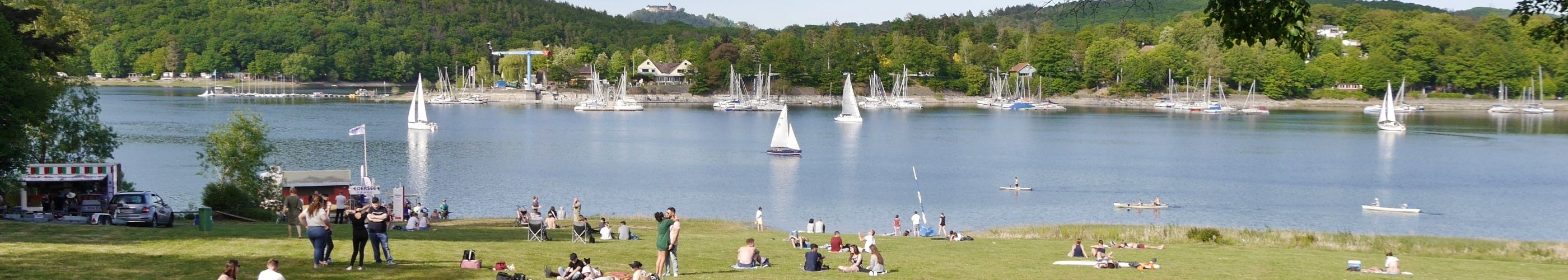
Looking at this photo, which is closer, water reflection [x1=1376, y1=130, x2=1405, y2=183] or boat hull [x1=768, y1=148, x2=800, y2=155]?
water reflection [x1=1376, y1=130, x2=1405, y2=183]

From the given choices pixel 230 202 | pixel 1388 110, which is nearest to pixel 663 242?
pixel 230 202

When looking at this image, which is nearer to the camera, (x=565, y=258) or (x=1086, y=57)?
(x=565, y=258)

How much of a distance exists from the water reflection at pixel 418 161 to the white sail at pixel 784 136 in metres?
17.9

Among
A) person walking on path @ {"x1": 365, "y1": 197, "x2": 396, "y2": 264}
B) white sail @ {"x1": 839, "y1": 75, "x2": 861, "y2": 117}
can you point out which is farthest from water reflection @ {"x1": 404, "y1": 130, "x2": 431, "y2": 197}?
white sail @ {"x1": 839, "y1": 75, "x2": 861, "y2": 117}

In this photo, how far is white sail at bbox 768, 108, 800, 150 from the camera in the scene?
219 ft

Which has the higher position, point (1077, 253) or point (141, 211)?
point (141, 211)

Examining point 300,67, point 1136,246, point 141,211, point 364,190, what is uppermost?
point 300,67

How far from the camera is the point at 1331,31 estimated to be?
172500mm

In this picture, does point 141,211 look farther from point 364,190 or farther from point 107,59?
point 107,59

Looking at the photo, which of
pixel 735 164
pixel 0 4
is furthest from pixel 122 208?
pixel 735 164

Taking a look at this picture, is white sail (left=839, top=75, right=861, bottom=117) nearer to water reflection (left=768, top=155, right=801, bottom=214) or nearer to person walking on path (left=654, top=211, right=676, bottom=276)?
water reflection (left=768, top=155, right=801, bottom=214)

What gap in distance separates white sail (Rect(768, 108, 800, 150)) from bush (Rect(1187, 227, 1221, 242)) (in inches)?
1562

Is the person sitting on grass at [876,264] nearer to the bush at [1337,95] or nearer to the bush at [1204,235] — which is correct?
the bush at [1204,235]

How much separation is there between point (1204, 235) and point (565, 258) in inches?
581
